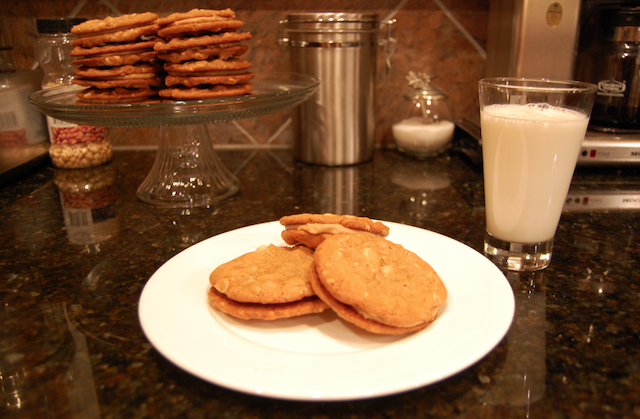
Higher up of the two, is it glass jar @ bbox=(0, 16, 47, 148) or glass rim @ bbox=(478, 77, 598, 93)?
glass rim @ bbox=(478, 77, 598, 93)

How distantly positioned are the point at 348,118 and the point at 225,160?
0.37m

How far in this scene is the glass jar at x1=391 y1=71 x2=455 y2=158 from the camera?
1.28 meters

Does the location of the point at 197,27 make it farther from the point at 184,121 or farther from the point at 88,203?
the point at 88,203

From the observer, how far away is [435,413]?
44cm

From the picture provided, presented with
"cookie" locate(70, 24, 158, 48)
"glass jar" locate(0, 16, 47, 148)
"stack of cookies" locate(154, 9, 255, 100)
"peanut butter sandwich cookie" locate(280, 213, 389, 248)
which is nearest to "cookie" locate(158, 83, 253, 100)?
"stack of cookies" locate(154, 9, 255, 100)

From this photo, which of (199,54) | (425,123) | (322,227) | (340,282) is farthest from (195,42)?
(425,123)

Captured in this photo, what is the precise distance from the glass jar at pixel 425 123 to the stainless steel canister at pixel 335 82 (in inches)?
3.9

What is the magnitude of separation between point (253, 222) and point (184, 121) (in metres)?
0.22

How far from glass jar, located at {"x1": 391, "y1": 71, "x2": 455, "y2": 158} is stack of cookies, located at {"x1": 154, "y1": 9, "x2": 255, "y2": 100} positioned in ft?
1.74

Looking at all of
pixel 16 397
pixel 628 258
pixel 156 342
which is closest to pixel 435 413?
pixel 156 342

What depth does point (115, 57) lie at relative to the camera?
87 centimetres

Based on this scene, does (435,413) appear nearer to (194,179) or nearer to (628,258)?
(628,258)

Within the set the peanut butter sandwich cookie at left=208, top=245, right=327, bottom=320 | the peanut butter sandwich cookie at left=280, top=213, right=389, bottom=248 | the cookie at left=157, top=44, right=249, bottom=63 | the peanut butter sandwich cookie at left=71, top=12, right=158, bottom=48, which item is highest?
the peanut butter sandwich cookie at left=71, top=12, right=158, bottom=48

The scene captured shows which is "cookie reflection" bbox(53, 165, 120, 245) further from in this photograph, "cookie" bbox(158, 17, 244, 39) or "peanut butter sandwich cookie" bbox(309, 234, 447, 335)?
"peanut butter sandwich cookie" bbox(309, 234, 447, 335)
